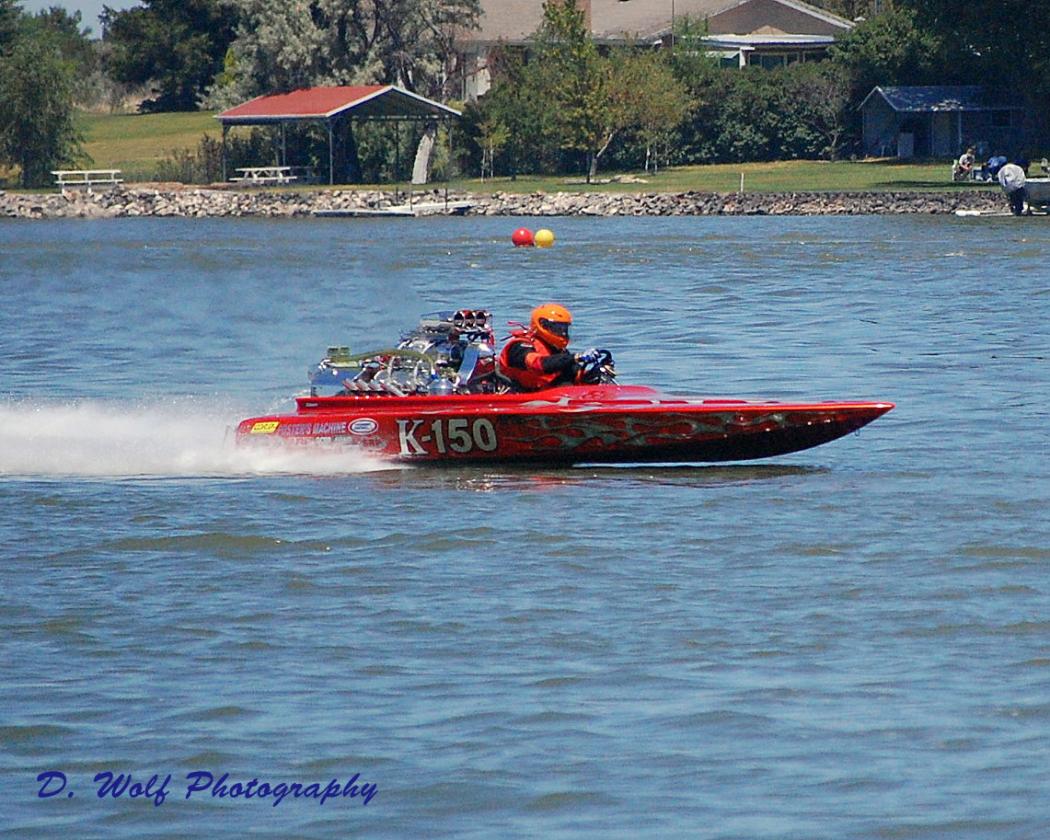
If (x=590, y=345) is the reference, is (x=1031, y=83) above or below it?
above

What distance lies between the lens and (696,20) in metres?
67.4

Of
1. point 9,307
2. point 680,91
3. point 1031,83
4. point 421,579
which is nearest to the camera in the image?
point 421,579

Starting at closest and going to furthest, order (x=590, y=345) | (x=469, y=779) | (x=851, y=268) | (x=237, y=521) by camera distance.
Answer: (x=469, y=779)
(x=237, y=521)
(x=590, y=345)
(x=851, y=268)

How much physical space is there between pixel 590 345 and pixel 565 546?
1019 centimetres

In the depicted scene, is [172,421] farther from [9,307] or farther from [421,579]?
[9,307]

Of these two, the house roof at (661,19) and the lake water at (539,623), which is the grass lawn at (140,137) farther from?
the lake water at (539,623)

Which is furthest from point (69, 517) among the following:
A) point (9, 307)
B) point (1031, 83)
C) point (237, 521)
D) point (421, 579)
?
point (1031, 83)

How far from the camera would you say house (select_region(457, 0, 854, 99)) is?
66312 millimetres

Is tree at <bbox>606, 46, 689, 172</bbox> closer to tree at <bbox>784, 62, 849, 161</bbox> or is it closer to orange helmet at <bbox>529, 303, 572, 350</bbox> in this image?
tree at <bbox>784, 62, 849, 161</bbox>

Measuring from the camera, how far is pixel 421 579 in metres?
9.13

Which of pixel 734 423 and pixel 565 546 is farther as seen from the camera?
pixel 734 423

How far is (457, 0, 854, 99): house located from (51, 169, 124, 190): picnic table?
15244 millimetres

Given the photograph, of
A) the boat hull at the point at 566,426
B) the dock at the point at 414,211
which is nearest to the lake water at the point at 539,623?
the boat hull at the point at 566,426

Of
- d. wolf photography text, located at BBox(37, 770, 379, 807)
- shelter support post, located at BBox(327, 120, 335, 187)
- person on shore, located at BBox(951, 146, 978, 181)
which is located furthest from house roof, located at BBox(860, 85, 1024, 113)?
d. wolf photography text, located at BBox(37, 770, 379, 807)
